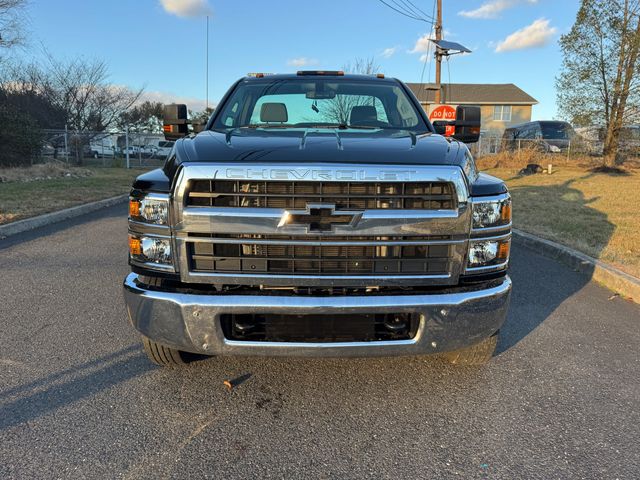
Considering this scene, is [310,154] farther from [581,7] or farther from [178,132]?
[581,7]

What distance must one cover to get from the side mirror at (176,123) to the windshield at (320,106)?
0.29 metres

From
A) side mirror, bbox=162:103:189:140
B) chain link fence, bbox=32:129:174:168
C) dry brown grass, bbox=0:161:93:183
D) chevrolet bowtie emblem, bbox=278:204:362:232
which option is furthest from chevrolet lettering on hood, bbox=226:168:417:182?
chain link fence, bbox=32:129:174:168

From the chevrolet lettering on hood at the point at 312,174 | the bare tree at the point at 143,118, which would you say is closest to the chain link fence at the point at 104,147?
the bare tree at the point at 143,118

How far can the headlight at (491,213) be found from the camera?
2527 mm

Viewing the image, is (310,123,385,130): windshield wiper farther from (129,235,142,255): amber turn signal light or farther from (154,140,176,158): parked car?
(154,140,176,158): parked car

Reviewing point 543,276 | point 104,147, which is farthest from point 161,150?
point 543,276

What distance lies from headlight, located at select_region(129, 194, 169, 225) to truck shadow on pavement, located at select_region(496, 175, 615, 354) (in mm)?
2474

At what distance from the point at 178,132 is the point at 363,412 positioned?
263 cm

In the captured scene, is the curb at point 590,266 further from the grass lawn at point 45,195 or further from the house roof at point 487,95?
the house roof at point 487,95

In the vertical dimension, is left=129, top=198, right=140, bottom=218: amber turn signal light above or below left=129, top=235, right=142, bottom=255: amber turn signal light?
above

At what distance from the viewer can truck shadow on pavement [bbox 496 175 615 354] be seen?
3969mm

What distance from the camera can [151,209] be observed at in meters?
2.50

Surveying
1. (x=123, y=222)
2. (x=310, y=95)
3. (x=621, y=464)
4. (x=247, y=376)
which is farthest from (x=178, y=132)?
(x=123, y=222)

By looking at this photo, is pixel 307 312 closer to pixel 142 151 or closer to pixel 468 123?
pixel 468 123
